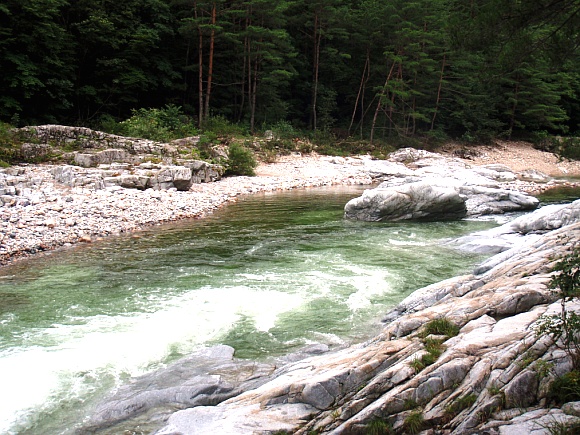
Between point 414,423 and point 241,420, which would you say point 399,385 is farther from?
point 241,420

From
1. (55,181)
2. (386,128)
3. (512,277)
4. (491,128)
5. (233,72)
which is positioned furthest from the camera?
(491,128)

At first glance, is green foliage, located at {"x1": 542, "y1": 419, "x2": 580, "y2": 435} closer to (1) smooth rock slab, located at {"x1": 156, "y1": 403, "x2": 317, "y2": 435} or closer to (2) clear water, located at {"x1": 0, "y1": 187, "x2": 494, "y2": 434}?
(1) smooth rock slab, located at {"x1": 156, "y1": 403, "x2": 317, "y2": 435}

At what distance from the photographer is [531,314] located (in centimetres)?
435

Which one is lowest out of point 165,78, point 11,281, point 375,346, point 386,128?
point 11,281

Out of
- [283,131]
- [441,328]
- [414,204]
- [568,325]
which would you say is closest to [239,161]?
[283,131]

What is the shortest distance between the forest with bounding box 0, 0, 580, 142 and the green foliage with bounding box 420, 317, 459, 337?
60.4ft

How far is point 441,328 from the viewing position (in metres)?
4.59

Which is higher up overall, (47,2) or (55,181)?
(47,2)

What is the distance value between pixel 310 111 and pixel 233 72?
713 centimetres

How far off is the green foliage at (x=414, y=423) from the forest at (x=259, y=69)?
65.3 ft

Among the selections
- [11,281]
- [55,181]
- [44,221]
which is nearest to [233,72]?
[55,181]

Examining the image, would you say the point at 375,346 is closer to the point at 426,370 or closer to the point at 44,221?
the point at 426,370

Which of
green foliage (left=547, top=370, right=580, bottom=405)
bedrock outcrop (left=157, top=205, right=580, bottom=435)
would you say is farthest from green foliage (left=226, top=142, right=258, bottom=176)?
green foliage (left=547, top=370, right=580, bottom=405)

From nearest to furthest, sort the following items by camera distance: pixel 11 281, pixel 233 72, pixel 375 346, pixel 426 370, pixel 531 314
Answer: pixel 426 370 < pixel 531 314 < pixel 375 346 < pixel 11 281 < pixel 233 72
